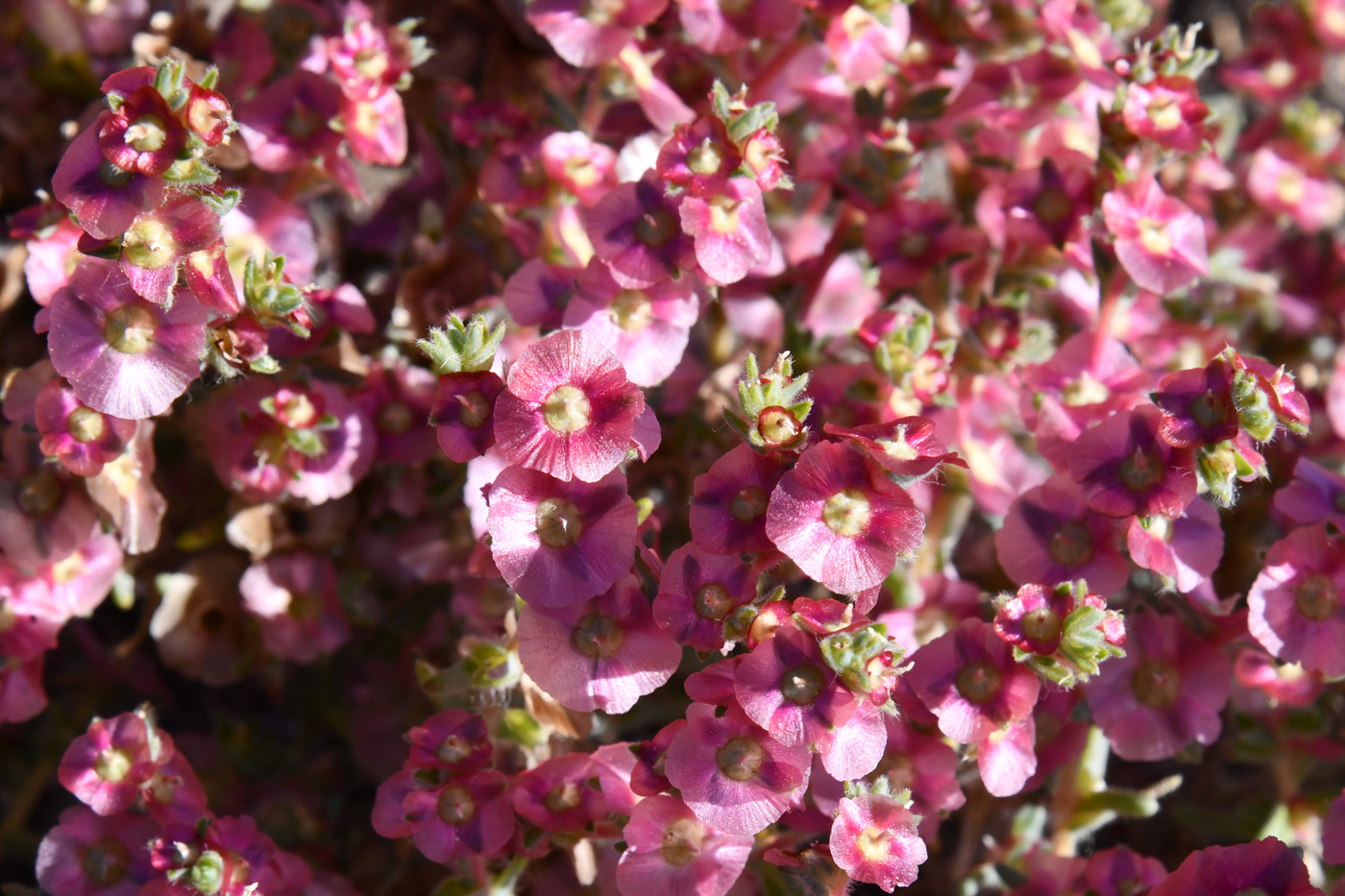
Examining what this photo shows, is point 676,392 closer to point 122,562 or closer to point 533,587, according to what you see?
point 533,587

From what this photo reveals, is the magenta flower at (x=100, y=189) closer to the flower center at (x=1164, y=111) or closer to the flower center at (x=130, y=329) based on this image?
the flower center at (x=130, y=329)

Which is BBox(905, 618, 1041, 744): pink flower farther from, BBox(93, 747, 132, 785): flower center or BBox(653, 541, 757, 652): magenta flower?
BBox(93, 747, 132, 785): flower center

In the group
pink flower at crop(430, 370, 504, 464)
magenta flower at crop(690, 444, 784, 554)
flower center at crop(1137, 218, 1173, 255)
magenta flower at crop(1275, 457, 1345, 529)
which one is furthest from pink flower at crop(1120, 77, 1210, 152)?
pink flower at crop(430, 370, 504, 464)

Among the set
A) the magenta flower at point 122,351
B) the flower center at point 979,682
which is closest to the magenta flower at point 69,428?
the magenta flower at point 122,351

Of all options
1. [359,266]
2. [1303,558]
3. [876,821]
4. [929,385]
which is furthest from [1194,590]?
[359,266]

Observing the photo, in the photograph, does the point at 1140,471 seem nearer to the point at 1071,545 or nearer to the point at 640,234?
the point at 1071,545

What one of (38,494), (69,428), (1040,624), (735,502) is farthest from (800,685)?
(38,494)
